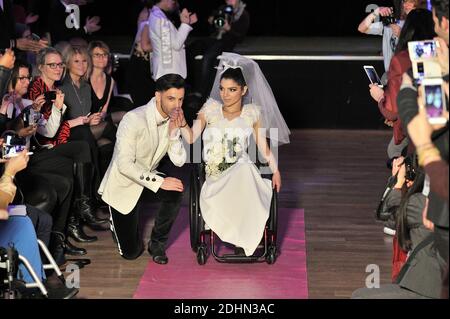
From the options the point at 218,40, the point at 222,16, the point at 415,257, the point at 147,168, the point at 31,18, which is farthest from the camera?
the point at 218,40

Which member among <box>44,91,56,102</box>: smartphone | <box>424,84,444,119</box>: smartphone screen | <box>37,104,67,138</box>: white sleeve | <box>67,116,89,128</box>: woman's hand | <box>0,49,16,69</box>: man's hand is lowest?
<box>67,116,89,128</box>: woman's hand

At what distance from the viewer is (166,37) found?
964 centimetres

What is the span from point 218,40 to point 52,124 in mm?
4496

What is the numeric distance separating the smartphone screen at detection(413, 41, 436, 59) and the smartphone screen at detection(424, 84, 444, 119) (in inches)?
21.2

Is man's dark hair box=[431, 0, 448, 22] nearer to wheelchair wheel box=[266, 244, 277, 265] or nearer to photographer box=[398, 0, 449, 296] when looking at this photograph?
photographer box=[398, 0, 449, 296]

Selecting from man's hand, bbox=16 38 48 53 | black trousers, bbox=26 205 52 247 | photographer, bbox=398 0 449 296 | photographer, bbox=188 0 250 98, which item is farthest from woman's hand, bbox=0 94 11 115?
photographer, bbox=188 0 250 98

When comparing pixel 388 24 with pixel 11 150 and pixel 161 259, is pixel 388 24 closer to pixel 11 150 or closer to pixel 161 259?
pixel 161 259

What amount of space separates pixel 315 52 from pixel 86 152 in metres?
4.79

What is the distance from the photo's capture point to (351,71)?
35.0 ft

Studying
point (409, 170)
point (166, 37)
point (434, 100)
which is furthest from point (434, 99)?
point (166, 37)

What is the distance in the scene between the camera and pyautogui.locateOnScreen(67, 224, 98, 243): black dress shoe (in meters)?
6.81

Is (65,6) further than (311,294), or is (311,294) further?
(65,6)
